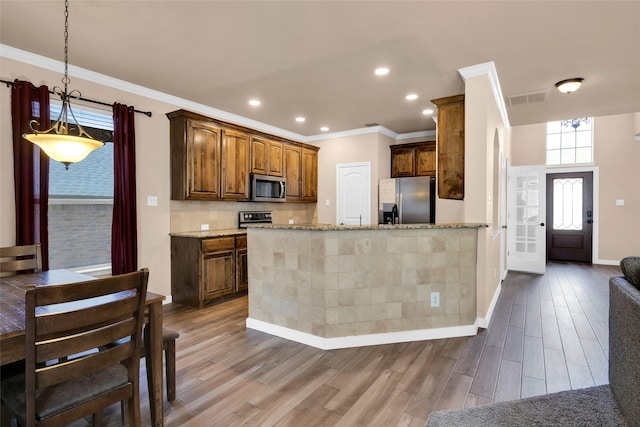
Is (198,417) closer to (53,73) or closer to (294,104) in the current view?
(53,73)

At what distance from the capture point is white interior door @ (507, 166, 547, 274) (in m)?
5.84

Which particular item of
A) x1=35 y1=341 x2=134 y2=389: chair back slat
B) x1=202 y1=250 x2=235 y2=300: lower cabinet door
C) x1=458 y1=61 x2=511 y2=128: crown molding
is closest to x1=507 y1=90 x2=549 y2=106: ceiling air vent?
x1=458 y1=61 x2=511 y2=128: crown molding

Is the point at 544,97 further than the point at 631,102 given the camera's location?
No

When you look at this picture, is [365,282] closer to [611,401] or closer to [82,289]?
[611,401]

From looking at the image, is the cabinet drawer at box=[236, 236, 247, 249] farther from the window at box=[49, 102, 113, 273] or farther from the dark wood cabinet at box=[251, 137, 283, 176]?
the window at box=[49, 102, 113, 273]

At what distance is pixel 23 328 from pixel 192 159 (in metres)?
2.99

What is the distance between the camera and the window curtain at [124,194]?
3.44 m

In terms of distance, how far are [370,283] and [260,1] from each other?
7.57 ft

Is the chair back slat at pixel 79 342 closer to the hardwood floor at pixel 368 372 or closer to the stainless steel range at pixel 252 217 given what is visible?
the hardwood floor at pixel 368 372

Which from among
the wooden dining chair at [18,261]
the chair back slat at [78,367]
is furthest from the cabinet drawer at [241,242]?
the chair back slat at [78,367]

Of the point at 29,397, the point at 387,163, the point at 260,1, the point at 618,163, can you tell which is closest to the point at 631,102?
the point at 618,163

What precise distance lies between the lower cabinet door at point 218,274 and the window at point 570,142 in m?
7.09

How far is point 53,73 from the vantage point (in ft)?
10.1

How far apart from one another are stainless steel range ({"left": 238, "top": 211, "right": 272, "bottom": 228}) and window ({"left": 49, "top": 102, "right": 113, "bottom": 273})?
1.84 meters
